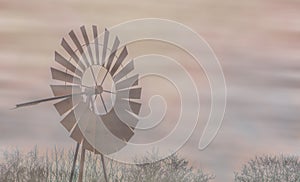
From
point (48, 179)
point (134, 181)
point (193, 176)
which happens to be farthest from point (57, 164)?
point (193, 176)

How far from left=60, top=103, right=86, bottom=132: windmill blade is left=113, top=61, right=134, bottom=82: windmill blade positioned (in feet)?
2.69

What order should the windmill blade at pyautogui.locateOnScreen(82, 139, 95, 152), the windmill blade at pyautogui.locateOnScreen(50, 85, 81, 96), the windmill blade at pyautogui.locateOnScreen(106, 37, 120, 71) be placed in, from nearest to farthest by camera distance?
1. the windmill blade at pyautogui.locateOnScreen(50, 85, 81, 96)
2. the windmill blade at pyautogui.locateOnScreen(82, 139, 95, 152)
3. the windmill blade at pyautogui.locateOnScreen(106, 37, 120, 71)

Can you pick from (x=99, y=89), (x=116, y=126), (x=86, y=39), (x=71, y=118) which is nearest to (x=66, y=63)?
(x=86, y=39)

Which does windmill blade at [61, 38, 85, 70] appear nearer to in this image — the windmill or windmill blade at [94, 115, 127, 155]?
the windmill

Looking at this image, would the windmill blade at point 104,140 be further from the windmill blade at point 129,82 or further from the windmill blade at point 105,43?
the windmill blade at point 105,43

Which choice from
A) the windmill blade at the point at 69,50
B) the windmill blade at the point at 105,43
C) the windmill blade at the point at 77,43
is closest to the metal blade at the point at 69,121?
the windmill blade at the point at 69,50

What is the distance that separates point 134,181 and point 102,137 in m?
6.42

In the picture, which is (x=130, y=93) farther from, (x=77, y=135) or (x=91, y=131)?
(x=77, y=135)

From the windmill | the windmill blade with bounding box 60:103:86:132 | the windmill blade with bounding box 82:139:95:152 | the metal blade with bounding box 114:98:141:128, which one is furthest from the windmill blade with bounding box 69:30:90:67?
the windmill blade with bounding box 82:139:95:152

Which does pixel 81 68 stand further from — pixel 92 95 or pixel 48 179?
pixel 48 179

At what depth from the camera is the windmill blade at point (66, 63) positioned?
33.8 feet

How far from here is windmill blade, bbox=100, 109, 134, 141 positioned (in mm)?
10555

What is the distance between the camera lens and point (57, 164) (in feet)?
55.6

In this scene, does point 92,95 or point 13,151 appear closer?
point 92,95
